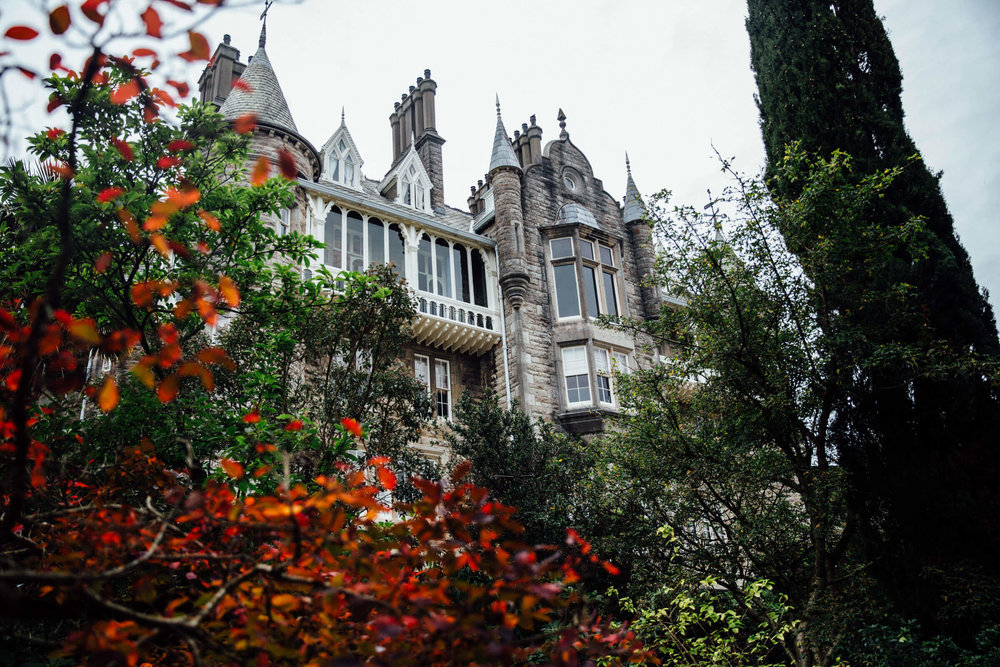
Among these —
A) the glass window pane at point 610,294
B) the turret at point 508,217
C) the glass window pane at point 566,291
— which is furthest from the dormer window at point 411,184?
the glass window pane at point 610,294

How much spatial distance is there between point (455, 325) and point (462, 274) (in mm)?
2222

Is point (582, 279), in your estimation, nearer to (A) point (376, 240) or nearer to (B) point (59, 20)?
(A) point (376, 240)

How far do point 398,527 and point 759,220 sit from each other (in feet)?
29.5

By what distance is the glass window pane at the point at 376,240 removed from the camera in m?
19.2

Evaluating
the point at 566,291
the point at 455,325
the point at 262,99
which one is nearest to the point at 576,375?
the point at 566,291

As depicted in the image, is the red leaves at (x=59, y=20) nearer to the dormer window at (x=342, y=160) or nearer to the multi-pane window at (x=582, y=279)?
the multi-pane window at (x=582, y=279)

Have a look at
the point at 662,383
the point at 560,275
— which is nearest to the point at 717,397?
the point at 662,383

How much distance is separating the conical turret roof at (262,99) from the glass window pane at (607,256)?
402 inches

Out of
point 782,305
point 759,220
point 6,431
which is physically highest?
point 759,220

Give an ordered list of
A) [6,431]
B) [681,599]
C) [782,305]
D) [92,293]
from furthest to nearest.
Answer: [782,305] → [681,599] → [92,293] → [6,431]

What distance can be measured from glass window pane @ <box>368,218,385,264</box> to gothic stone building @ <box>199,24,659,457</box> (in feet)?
0.13

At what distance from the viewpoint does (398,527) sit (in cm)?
396

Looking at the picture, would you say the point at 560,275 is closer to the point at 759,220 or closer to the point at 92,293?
the point at 759,220

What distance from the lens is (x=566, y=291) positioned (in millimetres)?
21547
